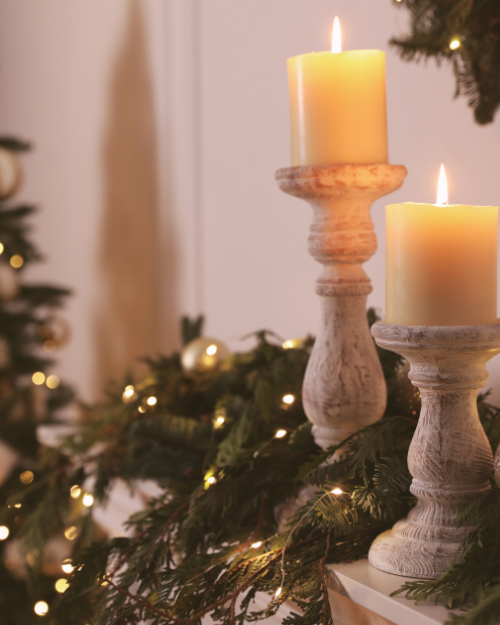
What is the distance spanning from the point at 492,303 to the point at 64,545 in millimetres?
1690

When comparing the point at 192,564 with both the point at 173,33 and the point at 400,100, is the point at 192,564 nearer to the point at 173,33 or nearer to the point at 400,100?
the point at 400,100

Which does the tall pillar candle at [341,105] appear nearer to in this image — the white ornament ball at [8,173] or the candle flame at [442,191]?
the candle flame at [442,191]

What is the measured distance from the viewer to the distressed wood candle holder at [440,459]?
469mm

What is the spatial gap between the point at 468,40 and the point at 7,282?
1.34 m

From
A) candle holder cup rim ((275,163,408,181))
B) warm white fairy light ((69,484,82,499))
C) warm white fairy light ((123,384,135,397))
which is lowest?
warm white fairy light ((69,484,82,499))

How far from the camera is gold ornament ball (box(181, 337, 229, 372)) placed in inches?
41.4

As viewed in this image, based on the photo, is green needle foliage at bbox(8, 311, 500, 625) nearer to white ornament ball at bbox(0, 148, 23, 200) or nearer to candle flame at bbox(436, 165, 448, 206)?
candle flame at bbox(436, 165, 448, 206)

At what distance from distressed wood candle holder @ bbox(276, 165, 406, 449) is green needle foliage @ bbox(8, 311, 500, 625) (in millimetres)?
28

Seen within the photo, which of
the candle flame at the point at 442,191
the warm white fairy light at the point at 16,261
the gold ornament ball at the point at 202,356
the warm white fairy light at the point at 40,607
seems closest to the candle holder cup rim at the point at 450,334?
the candle flame at the point at 442,191

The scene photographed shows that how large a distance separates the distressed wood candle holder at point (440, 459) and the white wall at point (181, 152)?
13.0 inches

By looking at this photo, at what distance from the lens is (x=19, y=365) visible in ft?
5.65

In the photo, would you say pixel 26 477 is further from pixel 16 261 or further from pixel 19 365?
pixel 16 261

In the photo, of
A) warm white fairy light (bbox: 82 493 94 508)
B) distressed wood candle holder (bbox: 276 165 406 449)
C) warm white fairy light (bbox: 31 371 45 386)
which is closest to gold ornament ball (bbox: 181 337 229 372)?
warm white fairy light (bbox: 82 493 94 508)

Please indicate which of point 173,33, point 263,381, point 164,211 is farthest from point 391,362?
point 173,33
